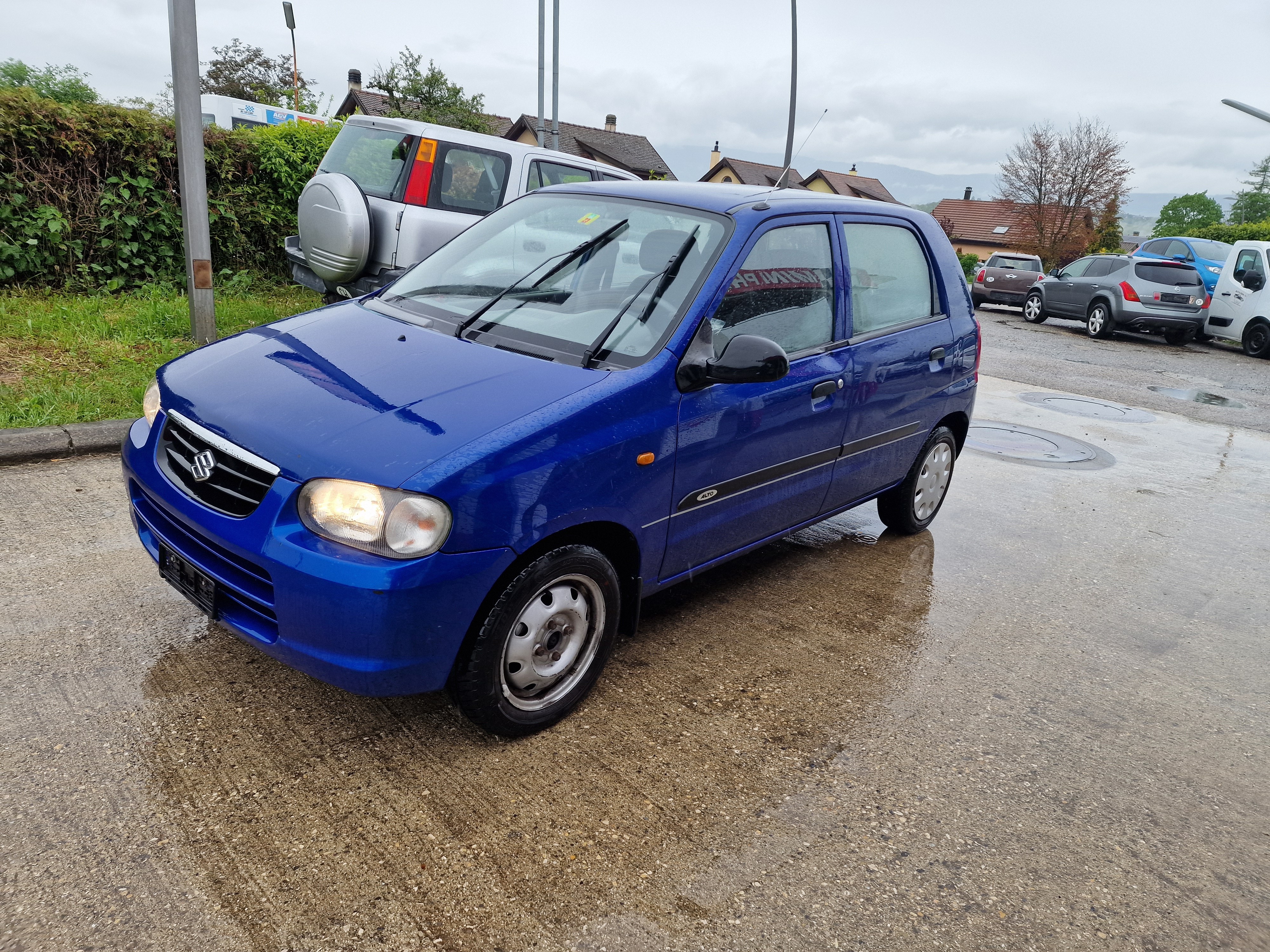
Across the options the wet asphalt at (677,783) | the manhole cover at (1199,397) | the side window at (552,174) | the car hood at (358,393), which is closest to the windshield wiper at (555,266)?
the car hood at (358,393)

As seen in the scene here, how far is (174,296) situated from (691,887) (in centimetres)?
826

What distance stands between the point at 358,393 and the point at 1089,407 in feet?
29.3

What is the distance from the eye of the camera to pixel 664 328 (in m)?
3.23

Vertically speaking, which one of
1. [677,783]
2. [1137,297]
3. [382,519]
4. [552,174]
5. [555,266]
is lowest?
[677,783]

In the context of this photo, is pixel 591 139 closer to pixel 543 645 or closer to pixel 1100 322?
pixel 1100 322

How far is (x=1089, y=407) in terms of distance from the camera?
9.77 meters

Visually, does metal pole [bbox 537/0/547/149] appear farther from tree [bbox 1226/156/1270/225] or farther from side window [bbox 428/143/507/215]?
tree [bbox 1226/156/1270/225]

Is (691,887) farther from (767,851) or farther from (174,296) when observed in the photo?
(174,296)

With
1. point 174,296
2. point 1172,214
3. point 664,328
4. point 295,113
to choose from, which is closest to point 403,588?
point 664,328

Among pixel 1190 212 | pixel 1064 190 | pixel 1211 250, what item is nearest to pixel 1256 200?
pixel 1190 212

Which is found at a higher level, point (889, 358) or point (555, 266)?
point (555, 266)

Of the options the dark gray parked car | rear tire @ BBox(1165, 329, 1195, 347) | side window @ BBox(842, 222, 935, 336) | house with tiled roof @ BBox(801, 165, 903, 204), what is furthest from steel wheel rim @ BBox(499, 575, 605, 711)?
house with tiled roof @ BBox(801, 165, 903, 204)

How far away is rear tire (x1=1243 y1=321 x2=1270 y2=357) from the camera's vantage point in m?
15.9

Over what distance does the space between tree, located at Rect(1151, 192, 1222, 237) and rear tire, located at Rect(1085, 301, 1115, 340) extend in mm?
77626
